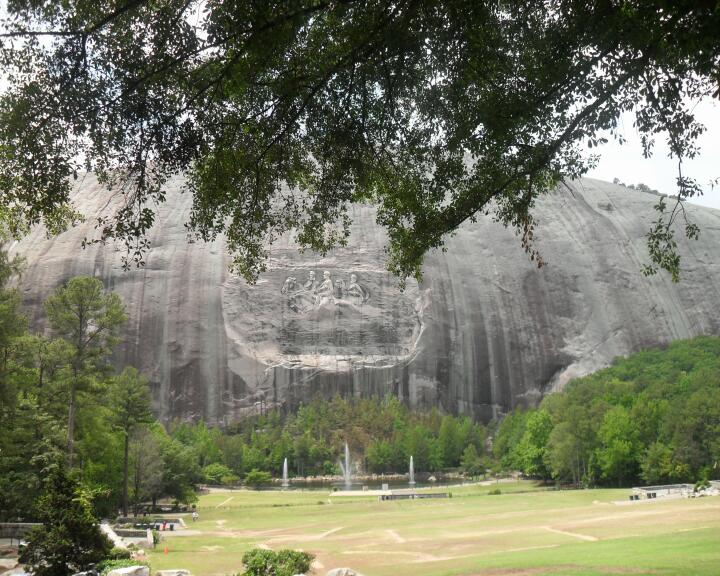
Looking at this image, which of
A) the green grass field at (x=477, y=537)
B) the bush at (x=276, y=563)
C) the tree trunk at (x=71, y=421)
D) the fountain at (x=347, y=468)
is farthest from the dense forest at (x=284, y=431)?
the green grass field at (x=477, y=537)

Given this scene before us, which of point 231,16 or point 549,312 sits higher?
point 549,312

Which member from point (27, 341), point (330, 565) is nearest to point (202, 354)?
point (27, 341)

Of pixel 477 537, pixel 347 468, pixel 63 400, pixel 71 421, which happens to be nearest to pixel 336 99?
pixel 477 537

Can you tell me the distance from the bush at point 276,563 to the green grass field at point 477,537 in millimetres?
808

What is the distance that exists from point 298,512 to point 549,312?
4382 cm

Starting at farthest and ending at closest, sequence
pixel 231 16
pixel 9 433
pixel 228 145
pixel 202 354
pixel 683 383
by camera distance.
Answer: pixel 202 354 < pixel 683 383 < pixel 9 433 < pixel 228 145 < pixel 231 16

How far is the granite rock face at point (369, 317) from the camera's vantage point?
6247cm

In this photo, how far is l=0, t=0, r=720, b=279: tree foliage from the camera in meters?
6.47

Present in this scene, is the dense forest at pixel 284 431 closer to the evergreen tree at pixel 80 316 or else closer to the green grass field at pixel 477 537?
the evergreen tree at pixel 80 316

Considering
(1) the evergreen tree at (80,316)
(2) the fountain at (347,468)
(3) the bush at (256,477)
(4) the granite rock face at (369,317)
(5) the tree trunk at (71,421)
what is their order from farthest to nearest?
(4) the granite rock face at (369,317) → (2) the fountain at (347,468) → (3) the bush at (256,477) → (1) the evergreen tree at (80,316) → (5) the tree trunk at (71,421)

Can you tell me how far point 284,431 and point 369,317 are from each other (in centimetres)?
1406

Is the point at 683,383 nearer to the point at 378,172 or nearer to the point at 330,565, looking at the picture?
the point at 330,565

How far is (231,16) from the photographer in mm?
6402

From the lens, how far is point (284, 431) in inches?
2264
